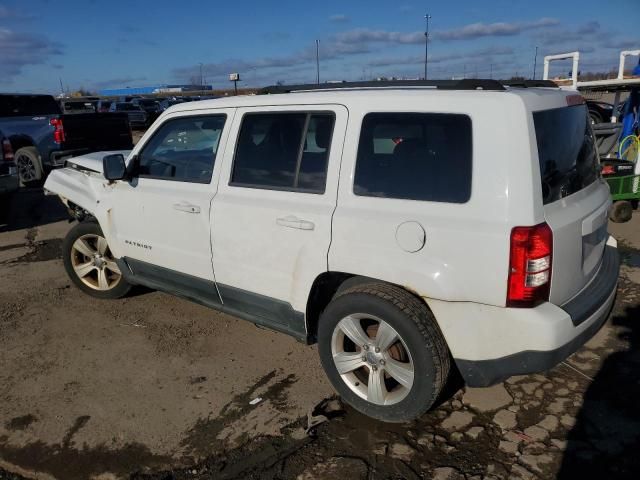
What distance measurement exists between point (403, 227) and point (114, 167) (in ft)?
8.48

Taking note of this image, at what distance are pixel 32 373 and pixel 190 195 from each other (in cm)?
174

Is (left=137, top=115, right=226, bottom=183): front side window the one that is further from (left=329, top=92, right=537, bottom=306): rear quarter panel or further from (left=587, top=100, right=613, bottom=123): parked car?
(left=587, top=100, right=613, bottom=123): parked car

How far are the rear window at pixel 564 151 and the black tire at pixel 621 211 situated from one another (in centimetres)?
451

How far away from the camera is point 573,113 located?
2988 mm

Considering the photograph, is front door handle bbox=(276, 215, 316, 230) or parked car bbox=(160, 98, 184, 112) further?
parked car bbox=(160, 98, 184, 112)

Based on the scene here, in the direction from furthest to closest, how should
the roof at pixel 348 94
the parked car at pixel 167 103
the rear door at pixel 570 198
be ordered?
1. the parked car at pixel 167 103
2. the roof at pixel 348 94
3. the rear door at pixel 570 198

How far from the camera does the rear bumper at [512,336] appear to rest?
2.51m

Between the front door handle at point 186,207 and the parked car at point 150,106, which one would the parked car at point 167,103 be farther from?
the front door handle at point 186,207

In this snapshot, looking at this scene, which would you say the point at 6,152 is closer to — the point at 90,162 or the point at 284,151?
the point at 90,162

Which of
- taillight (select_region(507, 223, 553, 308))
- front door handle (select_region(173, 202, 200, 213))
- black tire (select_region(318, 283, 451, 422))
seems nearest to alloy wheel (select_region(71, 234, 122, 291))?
front door handle (select_region(173, 202, 200, 213))

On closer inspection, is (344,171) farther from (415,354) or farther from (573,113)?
(573,113)

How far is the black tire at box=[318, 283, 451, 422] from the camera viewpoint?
8.90ft

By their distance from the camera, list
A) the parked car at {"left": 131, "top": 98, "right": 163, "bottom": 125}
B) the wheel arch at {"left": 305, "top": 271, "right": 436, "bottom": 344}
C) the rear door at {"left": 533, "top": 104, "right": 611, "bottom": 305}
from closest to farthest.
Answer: the rear door at {"left": 533, "top": 104, "right": 611, "bottom": 305} → the wheel arch at {"left": 305, "top": 271, "right": 436, "bottom": 344} → the parked car at {"left": 131, "top": 98, "right": 163, "bottom": 125}

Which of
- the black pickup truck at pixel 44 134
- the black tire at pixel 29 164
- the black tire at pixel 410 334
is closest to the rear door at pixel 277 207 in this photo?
the black tire at pixel 410 334
